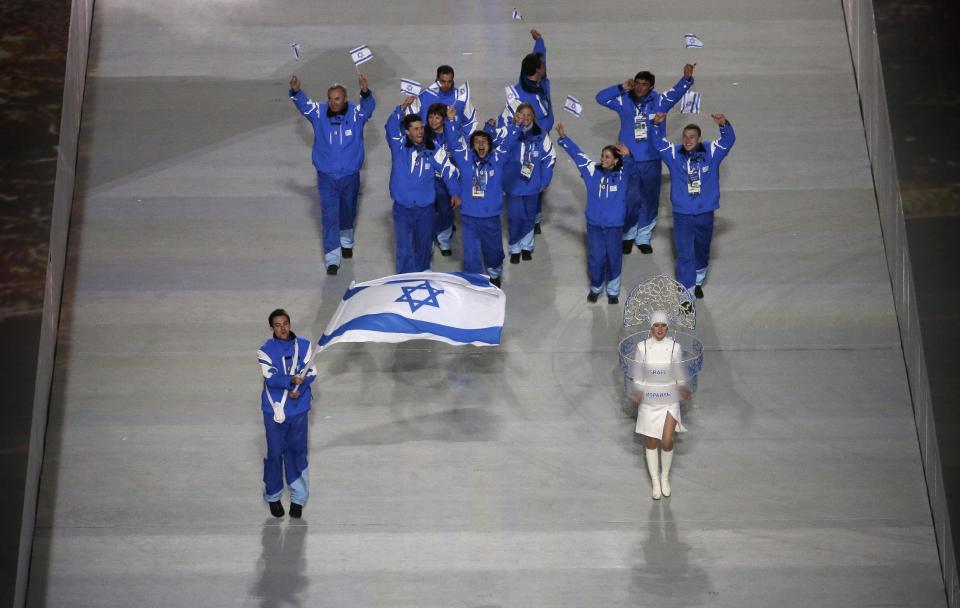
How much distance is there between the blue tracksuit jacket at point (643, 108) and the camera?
16141 mm

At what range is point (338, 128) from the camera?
15609mm

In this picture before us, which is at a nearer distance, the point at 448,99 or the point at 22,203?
the point at 22,203

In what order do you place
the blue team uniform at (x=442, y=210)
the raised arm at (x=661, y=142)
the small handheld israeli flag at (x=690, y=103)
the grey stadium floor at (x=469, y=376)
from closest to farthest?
the grey stadium floor at (x=469, y=376) < the raised arm at (x=661, y=142) < the blue team uniform at (x=442, y=210) < the small handheld israeli flag at (x=690, y=103)

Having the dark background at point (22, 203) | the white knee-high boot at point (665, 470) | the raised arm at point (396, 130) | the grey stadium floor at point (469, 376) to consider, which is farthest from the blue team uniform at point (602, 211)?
the dark background at point (22, 203)

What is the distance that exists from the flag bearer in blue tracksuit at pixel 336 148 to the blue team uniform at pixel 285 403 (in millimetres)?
3121

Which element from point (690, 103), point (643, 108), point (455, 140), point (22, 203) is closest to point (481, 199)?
point (455, 140)

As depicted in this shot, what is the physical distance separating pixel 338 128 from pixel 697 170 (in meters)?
3.56

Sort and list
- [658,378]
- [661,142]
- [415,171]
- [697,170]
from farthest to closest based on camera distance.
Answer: [661,142], [415,171], [697,170], [658,378]

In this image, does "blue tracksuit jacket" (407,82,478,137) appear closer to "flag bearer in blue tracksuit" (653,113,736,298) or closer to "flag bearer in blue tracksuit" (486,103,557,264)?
"flag bearer in blue tracksuit" (486,103,557,264)

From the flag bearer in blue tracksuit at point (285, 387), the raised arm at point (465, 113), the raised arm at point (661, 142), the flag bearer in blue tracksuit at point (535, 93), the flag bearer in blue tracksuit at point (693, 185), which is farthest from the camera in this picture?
the flag bearer in blue tracksuit at point (535, 93)

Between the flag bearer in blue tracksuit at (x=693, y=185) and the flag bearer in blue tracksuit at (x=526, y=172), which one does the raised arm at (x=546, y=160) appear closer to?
the flag bearer in blue tracksuit at (x=526, y=172)

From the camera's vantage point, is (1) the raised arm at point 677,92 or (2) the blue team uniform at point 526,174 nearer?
Result: (2) the blue team uniform at point 526,174

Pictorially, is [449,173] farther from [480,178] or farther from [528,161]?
[528,161]

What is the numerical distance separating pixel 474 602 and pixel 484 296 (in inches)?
110
